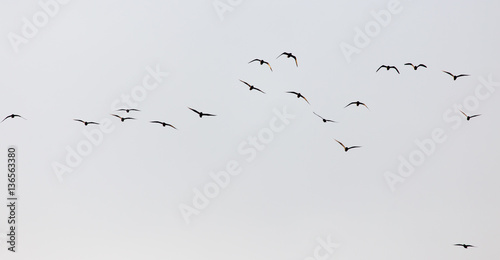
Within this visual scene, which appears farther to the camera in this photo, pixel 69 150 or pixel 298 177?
pixel 298 177

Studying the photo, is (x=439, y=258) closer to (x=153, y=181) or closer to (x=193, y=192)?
(x=193, y=192)

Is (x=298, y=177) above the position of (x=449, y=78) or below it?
below

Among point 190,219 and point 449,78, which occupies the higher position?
point 449,78

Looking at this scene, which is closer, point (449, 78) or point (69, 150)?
point (69, 150)

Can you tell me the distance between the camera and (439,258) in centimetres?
1148

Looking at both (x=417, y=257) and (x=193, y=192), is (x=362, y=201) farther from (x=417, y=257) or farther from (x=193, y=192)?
(x=193, y=192)

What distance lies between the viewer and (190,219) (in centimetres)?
1120

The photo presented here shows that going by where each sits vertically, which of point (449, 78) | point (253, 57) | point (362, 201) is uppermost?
point (253, 57)

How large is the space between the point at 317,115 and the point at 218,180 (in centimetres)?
224

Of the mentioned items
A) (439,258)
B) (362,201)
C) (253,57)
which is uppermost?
(253,57)

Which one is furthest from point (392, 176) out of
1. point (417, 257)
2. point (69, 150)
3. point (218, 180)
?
point (69, 150)

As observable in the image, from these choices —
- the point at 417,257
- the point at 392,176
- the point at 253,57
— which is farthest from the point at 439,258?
the point at 253,57

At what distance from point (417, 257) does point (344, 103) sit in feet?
10.4

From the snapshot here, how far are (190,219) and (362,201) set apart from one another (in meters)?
3.24
